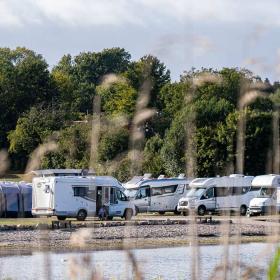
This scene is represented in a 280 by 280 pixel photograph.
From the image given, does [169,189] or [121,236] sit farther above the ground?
[169,189]

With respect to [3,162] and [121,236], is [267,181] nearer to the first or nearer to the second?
[121,236]

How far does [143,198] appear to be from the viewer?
48.1 metres

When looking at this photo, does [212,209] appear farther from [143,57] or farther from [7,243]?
[143,57]

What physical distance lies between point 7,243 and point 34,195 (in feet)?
47.7

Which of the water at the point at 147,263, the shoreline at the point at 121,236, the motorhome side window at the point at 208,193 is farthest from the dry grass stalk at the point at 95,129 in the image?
the motorhome side window at the point at 208,193

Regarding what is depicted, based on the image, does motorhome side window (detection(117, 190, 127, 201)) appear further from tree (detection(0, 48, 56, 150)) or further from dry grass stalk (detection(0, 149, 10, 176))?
dry grass stalk (detection(0, 149, 10, 176))

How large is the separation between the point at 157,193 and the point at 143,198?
0.75 m

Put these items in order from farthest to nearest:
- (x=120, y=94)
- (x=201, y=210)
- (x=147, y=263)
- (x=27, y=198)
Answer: (x=201, y=210), (x=27, y=198), (x=147, y=263), (x=120, y=94)

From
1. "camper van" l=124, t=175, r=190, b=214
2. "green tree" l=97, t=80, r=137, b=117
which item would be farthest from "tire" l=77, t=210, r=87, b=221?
"green tree" l=97, t=80, r=137, b=117

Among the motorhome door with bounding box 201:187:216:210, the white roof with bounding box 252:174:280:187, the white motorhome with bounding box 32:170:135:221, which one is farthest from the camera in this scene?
the motorhome door with bounding box 201:187:216:210

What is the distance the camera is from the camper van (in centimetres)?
4806

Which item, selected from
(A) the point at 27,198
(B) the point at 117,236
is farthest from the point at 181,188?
(B) the point at 117,236

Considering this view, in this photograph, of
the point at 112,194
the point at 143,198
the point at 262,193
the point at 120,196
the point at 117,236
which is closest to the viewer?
the point at 117,236

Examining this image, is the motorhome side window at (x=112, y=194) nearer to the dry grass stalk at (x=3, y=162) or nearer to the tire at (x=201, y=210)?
the tire at (x=201, y=210)
